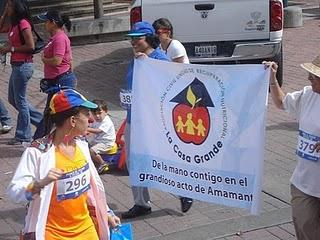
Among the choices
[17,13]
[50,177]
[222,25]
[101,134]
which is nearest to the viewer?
[50,177]

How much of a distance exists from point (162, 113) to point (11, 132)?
13.7ft

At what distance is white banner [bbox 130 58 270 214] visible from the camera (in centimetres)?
488

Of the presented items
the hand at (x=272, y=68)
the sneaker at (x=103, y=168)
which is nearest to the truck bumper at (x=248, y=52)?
the sneaker at (x=103, y=168)

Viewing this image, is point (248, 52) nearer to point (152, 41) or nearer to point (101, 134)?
point (101, 134)

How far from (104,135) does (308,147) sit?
3590mm

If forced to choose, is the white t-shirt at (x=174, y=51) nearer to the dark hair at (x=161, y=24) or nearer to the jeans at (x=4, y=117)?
the dark hair at (x=161, y=24)

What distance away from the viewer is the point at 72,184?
13.1 ft

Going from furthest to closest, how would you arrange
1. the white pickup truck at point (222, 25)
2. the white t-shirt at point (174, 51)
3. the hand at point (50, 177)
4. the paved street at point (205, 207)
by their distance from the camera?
1. the white pickup truck at point (222, 25)
2. the white t-shirt at point (174, 51)
3. the paved street at point (205, 207)
4. the hand at point (50, 177)

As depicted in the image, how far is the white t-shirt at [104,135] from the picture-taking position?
7.62 meters

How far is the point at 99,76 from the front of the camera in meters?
12.6

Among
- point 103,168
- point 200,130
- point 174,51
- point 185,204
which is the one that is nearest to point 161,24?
point 174,51

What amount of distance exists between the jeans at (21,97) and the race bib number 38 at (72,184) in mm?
4446

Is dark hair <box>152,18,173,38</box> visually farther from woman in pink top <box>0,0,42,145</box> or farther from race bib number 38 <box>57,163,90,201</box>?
race bib number 38 <box>57,163,90,201</box>

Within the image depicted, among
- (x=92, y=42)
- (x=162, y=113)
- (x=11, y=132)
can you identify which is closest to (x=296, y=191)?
(x=162, y=113)
